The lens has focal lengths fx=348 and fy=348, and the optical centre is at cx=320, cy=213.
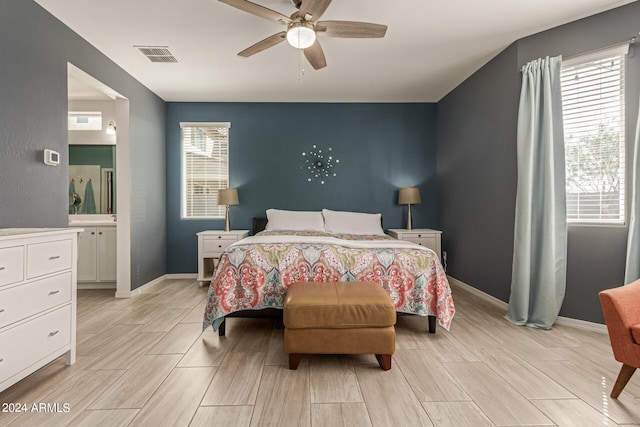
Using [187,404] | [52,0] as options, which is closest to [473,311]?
[187,404]

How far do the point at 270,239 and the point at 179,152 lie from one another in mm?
2966

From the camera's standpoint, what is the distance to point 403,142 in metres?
5.54

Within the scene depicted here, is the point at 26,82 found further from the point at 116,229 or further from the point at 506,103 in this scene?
the point at 506,103

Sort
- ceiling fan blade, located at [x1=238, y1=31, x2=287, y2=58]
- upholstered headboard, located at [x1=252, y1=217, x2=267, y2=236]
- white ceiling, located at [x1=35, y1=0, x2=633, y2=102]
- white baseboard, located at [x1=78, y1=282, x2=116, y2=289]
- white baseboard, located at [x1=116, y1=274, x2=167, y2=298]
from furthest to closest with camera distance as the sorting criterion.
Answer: upholstered headboard, located at [x1=252, y1=217, x2=267, y2=236], white baseboard, located at [x1=78, y1=282, x2=116, y2=289], white baseboard, located at [x1=116, y1=274, x2=167, y2=298], white ceiling, located at [x1=35, y1=0, x2=633, y2=102], ceiling fan blade, located at [x1=238, y1=31, x2=287, y2=58]

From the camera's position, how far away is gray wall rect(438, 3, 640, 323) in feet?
9.52

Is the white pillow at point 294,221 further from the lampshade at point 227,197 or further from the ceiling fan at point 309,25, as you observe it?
the ceiling fan at point 309,25

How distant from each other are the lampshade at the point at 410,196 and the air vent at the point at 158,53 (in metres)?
3.47

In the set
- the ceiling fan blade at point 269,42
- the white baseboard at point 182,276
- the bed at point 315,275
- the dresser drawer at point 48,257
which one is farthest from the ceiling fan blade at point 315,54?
the white baseboard at point 182,276

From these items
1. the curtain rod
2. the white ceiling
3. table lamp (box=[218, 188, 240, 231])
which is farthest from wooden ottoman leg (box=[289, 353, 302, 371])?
the curtain rod

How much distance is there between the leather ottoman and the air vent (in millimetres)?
3014

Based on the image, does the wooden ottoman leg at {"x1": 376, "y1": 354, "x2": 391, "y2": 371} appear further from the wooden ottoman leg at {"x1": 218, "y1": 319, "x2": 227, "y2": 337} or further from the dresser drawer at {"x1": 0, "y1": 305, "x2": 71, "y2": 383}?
the dresser drawer at {"x1": 0, "y1": 305, "x2": 71, "y2": 383}

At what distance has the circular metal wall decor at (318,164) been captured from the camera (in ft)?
17.9

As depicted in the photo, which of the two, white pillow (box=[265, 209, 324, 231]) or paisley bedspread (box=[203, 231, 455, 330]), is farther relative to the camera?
white pillow (box=[265, 209, 324, 231])

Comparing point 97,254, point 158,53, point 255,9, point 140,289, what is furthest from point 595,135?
point 97,254
